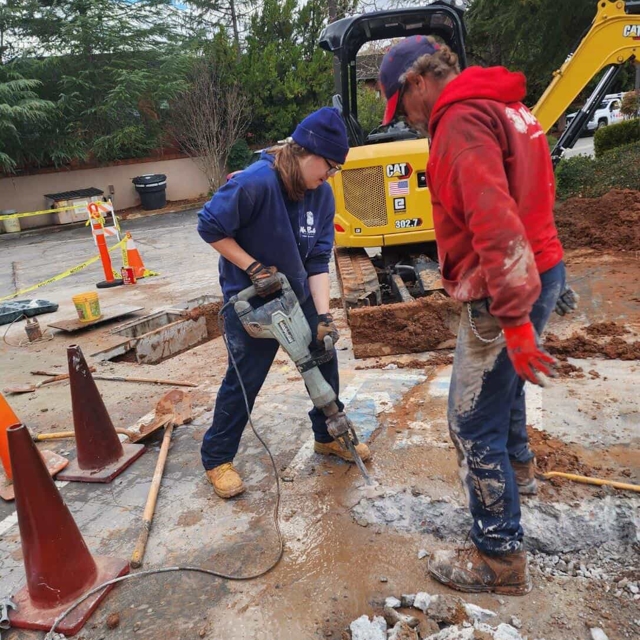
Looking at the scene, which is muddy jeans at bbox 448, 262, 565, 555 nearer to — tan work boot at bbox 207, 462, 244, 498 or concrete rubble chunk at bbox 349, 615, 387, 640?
concrete rubble chunk at bbox 349, 615, 387, 640

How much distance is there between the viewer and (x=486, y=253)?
1795mm

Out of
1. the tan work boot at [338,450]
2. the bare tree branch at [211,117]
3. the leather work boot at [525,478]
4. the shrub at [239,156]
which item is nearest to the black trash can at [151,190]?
the bare tree branch at [211,117]

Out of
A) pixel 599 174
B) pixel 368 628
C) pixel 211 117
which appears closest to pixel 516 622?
pixel 368 628

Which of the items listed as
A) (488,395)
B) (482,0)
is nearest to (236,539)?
(488,395)

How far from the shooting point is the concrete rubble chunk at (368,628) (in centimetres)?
203

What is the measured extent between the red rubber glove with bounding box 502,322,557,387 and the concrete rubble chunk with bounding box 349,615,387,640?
1085mm

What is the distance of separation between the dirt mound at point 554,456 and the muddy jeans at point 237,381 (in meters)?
1.17

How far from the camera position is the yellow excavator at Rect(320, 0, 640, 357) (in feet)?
15.9

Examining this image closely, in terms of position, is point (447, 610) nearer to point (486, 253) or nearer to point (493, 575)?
point (493, 575)

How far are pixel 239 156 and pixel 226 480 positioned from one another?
20.0m

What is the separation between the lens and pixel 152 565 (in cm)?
253

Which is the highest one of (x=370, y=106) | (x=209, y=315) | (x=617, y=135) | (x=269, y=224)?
(x=370, y=106)

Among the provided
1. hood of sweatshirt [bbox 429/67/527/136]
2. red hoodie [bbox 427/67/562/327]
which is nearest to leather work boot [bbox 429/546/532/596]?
red hoodie [bbox 427/67/562/327]

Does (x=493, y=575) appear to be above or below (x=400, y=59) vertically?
below
